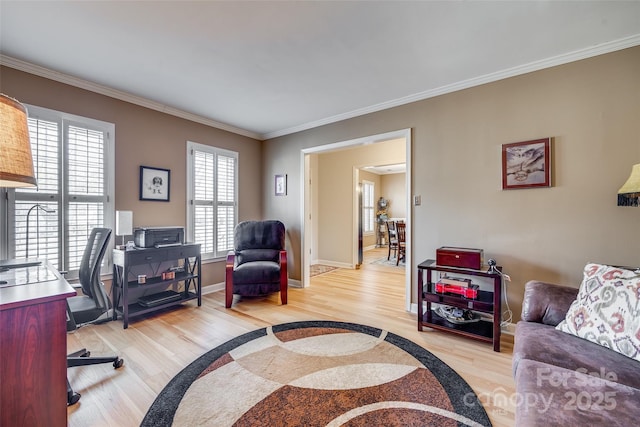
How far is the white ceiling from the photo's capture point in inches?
68.2

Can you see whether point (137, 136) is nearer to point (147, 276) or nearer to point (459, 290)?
point (147, 276)

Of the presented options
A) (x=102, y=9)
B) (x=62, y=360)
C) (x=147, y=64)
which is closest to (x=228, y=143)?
(x=147, y=64)

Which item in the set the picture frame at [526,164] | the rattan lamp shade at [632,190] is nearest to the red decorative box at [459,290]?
the picture frame at [526,164]

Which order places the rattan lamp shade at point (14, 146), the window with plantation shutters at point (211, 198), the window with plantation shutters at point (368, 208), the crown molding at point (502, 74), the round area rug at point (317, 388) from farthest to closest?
1. the window with plantation shutters at point (368, 208)
2. the window with plantation shutters at point (211, 198)
3. the crown molding at point (502, 74)
4. the round area rug at point (317, 388)
5. the rattan lamp shade at point (14, 146)

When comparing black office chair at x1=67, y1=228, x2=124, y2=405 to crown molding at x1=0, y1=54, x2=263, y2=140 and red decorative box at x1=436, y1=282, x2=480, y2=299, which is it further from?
red decorative box at x1=436, y1=282, x2=480, y2=299

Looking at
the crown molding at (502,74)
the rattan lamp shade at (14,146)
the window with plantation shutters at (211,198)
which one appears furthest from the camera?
the window with plantation shutters at (211,198)

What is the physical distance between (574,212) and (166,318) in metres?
4.12

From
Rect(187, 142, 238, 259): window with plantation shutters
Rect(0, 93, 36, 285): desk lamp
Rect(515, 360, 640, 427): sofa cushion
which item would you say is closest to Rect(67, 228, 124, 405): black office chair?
Rect(0, 93, 36, 285): desk lamp

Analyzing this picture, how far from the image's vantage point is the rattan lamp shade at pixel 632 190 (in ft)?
5.23

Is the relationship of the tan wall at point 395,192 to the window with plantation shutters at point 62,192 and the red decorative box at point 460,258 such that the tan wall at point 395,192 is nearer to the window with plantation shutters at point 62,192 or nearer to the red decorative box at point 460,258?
the red decorative box at point 460,258

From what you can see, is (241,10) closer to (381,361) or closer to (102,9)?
(102,9)

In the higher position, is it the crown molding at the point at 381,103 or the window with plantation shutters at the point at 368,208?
the crown molding at the point at 381,103

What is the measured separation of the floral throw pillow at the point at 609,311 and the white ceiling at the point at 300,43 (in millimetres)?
1741

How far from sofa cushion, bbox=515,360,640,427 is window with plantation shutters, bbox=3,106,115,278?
3.47 m
